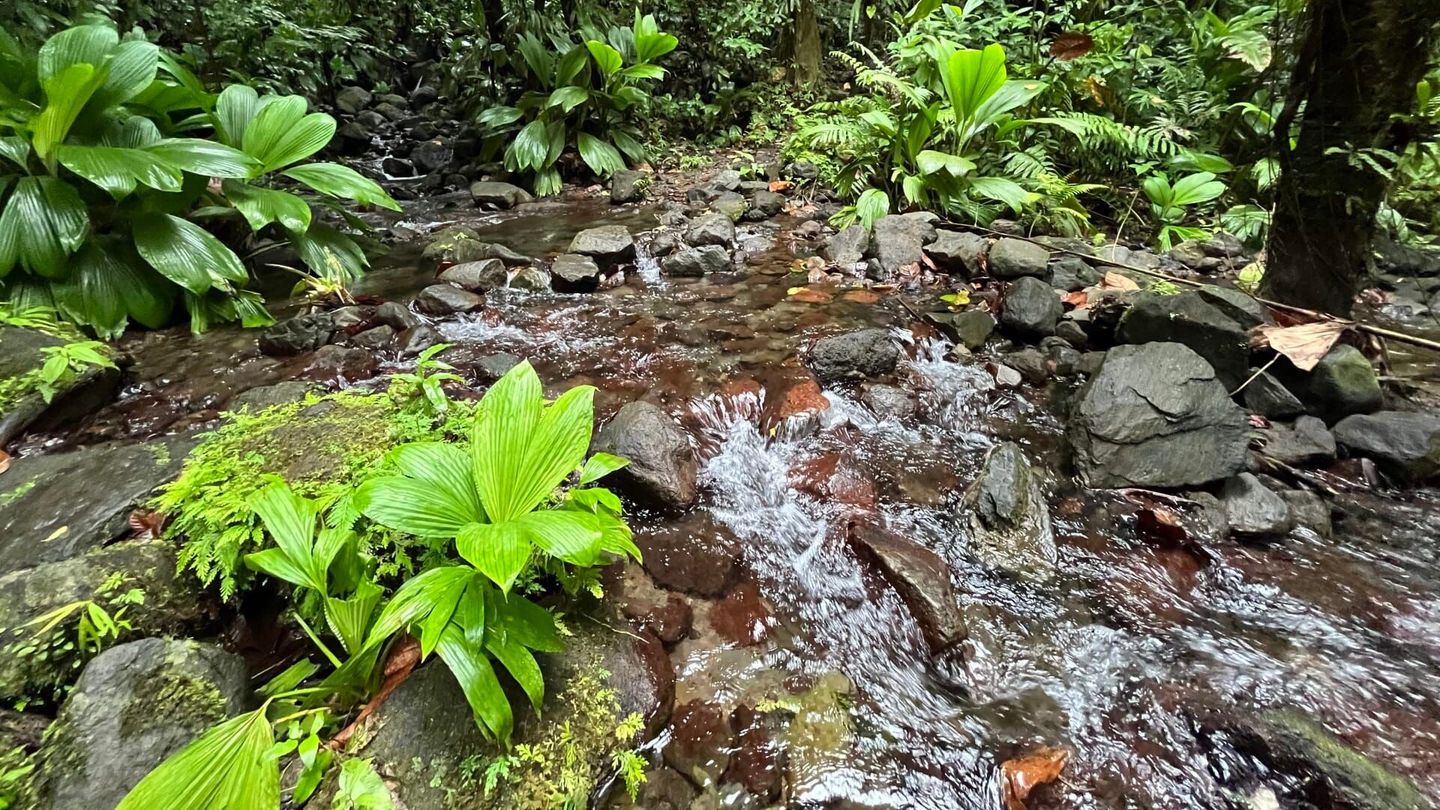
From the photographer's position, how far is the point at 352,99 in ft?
33.3

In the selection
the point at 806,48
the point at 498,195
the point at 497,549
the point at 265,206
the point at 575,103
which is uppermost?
the point at 806,48

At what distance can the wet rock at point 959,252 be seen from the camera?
470 cm

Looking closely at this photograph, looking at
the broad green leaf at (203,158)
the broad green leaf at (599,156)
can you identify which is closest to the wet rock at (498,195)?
the broad green leaf at (599,156)

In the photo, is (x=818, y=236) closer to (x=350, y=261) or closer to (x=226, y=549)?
(x=350, y=261)

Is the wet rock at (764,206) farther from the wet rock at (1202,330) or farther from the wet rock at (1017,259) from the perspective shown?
the wet rock at (1202,330)

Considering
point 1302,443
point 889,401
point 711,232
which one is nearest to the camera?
point 1302,443

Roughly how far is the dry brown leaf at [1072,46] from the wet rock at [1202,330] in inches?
160

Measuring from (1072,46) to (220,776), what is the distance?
7755mm

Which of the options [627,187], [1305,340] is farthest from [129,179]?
[1305,340]

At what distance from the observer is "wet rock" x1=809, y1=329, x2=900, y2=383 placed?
141 inches

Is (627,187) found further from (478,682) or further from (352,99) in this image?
(478,682)

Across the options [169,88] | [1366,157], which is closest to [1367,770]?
[1366,157]

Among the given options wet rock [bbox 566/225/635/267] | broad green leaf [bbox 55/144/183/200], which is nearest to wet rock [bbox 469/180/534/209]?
wet rock [bbox 566/225/635/267]

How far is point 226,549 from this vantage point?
1.83 meters
